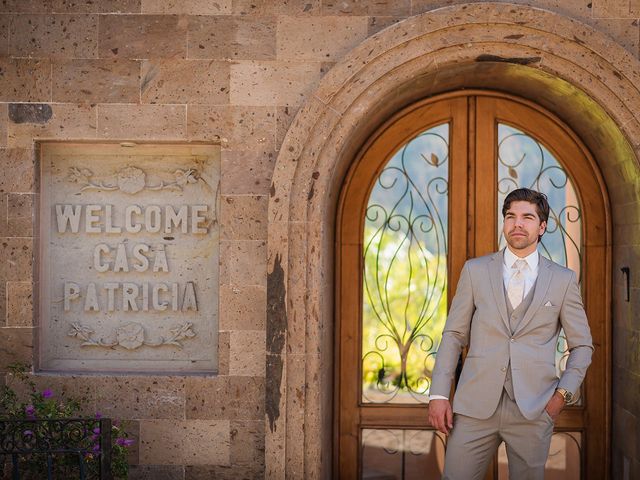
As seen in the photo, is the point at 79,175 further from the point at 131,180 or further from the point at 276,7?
the point at 276,7

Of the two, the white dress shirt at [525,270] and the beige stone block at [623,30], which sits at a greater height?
the beige stone block at [623,30]

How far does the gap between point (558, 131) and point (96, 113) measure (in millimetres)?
3202

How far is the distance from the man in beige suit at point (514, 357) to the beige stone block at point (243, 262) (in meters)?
1.44

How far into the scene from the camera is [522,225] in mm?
4066

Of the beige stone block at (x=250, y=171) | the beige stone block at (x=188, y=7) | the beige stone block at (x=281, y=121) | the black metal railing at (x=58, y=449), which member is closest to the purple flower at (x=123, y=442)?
the black metal railing at (x=58, y=449)

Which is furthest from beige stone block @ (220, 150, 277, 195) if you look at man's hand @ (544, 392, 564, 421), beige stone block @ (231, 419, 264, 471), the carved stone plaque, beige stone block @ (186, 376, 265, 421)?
man's hand @ (544, 392, 564, 421)

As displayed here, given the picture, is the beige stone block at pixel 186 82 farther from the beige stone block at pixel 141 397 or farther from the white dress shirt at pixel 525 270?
the white dress shirt at pixel 525 270

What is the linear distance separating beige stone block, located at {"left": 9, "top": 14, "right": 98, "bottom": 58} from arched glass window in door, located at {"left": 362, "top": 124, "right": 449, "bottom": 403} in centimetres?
219

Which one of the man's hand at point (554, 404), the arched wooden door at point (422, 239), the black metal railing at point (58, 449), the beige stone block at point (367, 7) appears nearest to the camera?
the man's hand at point (554, 404)

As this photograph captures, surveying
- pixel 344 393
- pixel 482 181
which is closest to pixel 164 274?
pixel 344 393

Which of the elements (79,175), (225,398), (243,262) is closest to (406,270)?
(243,262)

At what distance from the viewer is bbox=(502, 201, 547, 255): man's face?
13.3 ft

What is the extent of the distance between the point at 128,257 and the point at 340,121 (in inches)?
67.4

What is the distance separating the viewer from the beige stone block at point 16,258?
16.9 feet
